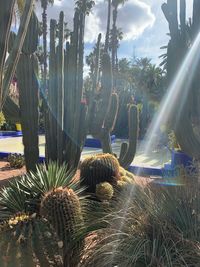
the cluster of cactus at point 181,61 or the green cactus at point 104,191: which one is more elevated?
the cluster of cactus at point 181,61

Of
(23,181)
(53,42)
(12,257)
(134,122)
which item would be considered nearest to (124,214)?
(12,257)

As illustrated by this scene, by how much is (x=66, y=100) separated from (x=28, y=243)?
15.8ft

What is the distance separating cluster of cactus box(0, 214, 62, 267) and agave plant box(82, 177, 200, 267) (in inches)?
14.1

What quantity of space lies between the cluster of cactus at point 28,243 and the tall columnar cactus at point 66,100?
148 inches

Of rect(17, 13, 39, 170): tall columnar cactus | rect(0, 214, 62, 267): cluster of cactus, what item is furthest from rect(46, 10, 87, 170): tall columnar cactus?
rect(0, 214, 62, 267): cluster of cactus

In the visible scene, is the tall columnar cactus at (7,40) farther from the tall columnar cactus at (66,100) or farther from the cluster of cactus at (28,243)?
the tall columnar cactus at (66,100)

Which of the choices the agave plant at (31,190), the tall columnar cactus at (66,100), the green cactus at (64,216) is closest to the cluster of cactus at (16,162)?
the tall columnar cactus at (66,100)

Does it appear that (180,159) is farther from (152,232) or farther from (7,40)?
(7,40)

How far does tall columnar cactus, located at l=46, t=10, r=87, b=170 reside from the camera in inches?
Answer: 301

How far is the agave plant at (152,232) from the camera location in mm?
3326

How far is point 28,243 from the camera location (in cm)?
352

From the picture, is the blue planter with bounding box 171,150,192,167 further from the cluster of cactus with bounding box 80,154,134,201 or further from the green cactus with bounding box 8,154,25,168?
the cluster of cactus with bounding box 80,154,134,201

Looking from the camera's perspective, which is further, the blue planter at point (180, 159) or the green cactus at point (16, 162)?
the green cactus at point (16, 162)

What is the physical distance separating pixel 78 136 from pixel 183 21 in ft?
9.81
